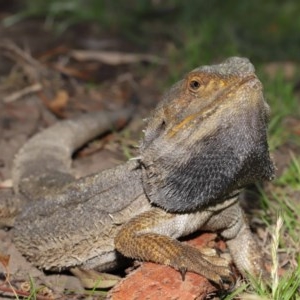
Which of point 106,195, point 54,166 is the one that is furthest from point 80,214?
point 54,166

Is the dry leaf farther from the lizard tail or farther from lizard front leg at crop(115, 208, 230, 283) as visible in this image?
lizard front leg at crop(115, 208, 230, 283)

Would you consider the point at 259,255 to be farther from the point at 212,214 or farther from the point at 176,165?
the point at 176,165

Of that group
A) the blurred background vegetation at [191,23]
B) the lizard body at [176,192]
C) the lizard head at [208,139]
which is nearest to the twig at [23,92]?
the blurred background vegetation at [191,23]

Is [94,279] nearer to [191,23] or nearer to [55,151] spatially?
[55,151]

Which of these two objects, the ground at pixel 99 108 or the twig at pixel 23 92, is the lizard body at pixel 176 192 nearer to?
the ground at pixel 99 108

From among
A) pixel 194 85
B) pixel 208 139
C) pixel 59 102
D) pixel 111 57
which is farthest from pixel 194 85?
pixel 111 57
